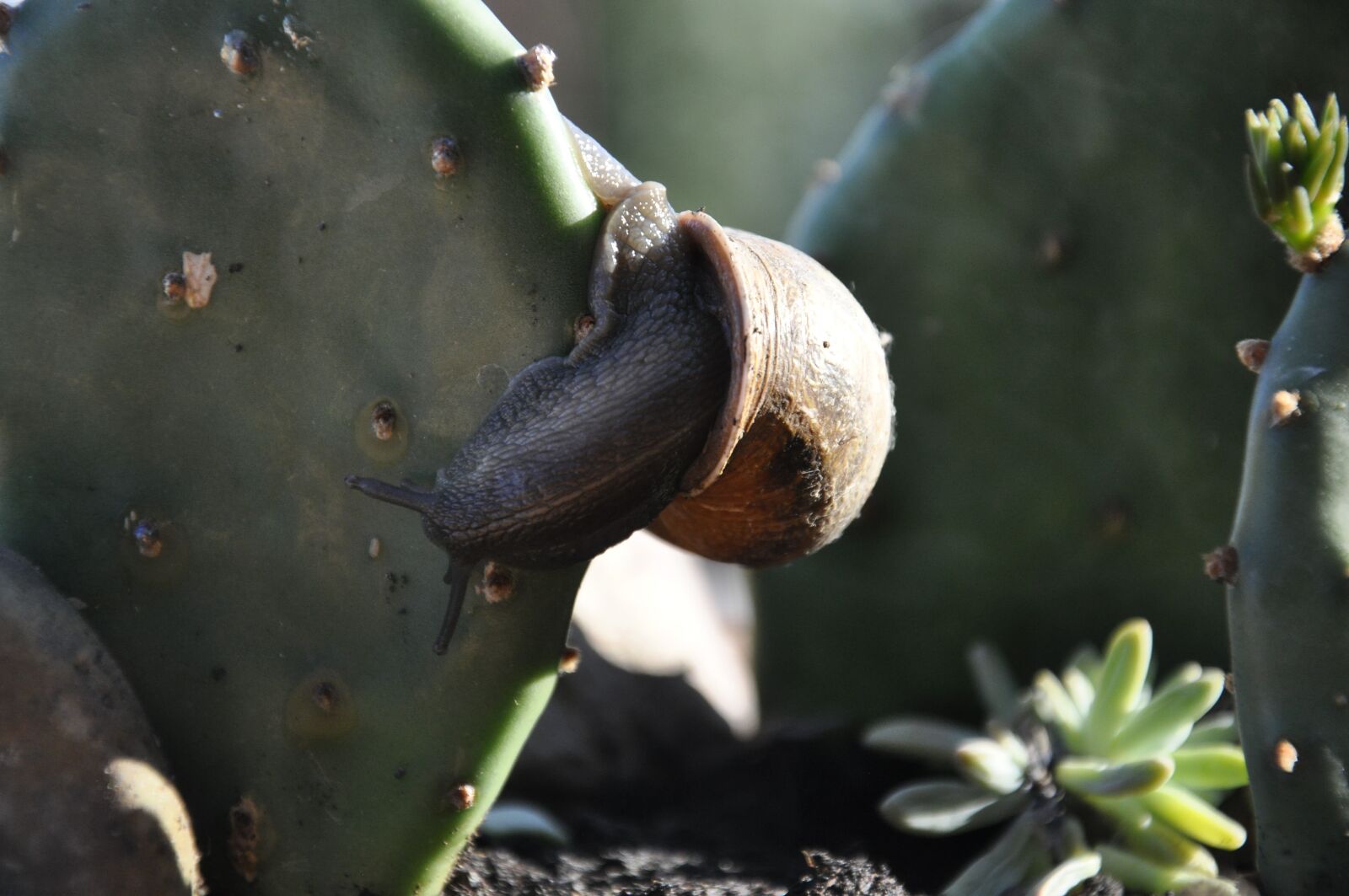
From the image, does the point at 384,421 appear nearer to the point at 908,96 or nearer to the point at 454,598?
the point at 454,598

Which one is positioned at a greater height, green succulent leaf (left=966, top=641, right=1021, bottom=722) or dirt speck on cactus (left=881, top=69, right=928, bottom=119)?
dirt speck on cactus (left=881, top=69, right=928, bottom=119)

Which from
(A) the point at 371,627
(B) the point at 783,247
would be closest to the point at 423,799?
(A) the point at 371,627

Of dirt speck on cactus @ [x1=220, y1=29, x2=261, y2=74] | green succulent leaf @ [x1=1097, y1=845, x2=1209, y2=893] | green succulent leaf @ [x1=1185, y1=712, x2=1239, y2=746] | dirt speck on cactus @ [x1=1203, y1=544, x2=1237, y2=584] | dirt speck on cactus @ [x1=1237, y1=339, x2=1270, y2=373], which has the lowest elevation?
green succulent leaf @ [x1=1097, y1=845, x2=1209, y2=893]

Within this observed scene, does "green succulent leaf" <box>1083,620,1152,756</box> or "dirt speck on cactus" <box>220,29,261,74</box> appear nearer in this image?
"dirt speck on cactus" <box>220,29,261,74</box>

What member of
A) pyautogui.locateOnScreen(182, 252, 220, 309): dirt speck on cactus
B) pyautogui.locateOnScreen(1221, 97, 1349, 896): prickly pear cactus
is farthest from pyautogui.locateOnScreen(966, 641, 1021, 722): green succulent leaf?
pyautogui.locateOnScreen(182, 252, 220, 309): dirt speck on cactus

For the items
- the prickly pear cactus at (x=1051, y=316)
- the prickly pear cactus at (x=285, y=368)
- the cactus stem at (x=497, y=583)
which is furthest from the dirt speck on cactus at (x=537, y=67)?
the prickly pear cactus at (x=1051, y=316)

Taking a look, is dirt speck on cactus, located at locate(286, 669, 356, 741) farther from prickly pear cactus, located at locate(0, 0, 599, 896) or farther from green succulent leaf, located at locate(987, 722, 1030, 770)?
green succulent leaf, located at locate(987, 722, 1030, 770)

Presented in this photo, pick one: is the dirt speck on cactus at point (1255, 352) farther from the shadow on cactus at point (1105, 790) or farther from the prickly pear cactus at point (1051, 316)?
the prickly pear cactus at point (1051, 316)
